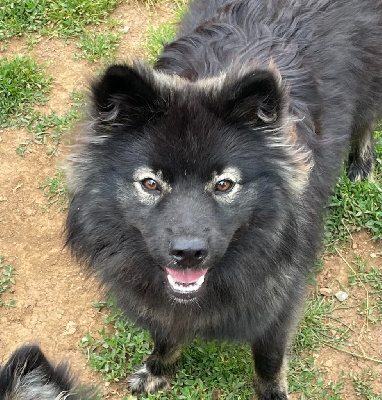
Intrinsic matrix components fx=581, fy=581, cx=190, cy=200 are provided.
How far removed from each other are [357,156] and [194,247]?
98.1 inches

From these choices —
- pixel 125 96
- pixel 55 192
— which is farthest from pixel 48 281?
pixel 125 96

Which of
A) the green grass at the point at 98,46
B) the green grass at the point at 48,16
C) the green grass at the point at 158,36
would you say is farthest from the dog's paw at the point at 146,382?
the green grass at the point at 48,16

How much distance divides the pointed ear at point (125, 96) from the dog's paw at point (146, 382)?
1.71 metres

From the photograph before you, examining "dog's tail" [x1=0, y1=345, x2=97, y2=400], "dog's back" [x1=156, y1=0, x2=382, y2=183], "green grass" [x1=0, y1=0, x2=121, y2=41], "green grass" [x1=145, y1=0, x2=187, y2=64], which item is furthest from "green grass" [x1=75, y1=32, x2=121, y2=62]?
"dog's tail" [x1=0, y1=345, x2=97, y2=400]

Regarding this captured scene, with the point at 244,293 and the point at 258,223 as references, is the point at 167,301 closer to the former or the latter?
the point at 244,293

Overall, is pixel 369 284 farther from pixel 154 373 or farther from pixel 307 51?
pixel 307 51

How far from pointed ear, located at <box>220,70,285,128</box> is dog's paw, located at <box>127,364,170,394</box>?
1.77 meters

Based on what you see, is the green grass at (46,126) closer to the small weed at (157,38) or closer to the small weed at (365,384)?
the small weed at (157,38)

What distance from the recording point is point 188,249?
218 centimetres

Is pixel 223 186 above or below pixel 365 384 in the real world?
above

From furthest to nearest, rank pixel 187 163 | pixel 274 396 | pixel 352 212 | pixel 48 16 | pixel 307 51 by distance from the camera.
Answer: pixel 48 16 < pixel 352 212 < pixel 274 396 < pixel 307 51 < pixel 187 163

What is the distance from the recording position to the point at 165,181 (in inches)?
91.7

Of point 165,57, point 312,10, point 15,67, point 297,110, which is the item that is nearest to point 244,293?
point 297,110

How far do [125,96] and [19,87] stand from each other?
2712mm
